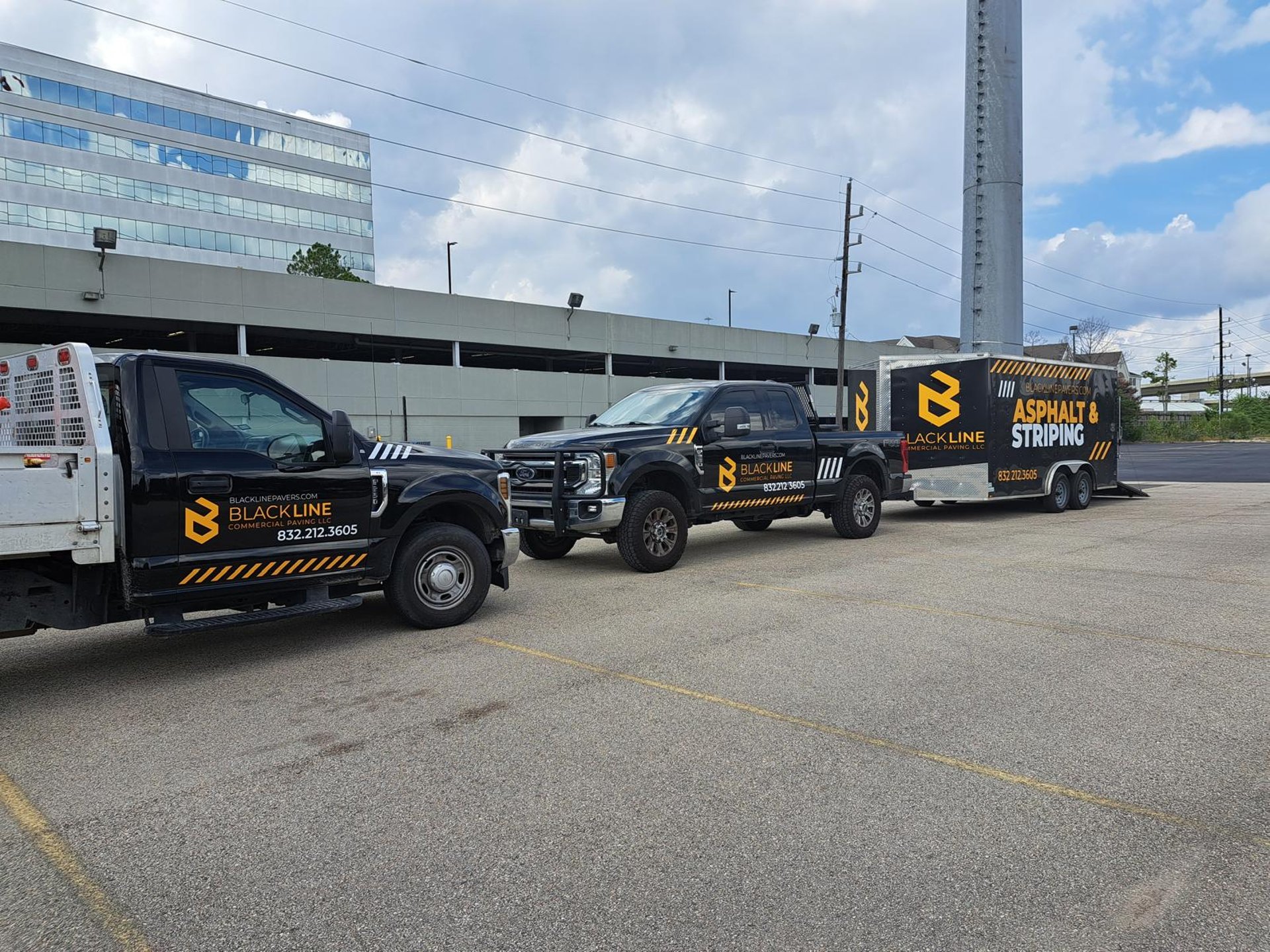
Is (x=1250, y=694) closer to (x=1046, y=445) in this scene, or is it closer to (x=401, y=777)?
(x=401, y=777)

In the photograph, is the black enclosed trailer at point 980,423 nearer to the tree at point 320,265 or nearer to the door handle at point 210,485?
the door handle at point 210,485

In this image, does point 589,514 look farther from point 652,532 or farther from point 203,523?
point 203,523

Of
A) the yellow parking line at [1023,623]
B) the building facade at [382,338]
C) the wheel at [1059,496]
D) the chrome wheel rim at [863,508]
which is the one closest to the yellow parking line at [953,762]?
the yellow parking line at [1023,623]

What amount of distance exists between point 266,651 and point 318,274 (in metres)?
41.0

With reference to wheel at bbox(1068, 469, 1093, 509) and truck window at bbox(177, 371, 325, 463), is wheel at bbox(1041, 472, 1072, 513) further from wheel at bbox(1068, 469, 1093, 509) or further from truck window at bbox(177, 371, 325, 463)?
truck window at bbox(177, 371, 325, 463)

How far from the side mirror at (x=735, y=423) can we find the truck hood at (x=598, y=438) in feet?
1.85

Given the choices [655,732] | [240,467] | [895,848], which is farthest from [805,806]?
[240,467]

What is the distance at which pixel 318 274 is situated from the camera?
43812mm

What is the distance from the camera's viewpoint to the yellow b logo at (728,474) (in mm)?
10337

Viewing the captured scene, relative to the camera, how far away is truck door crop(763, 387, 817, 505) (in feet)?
36.6

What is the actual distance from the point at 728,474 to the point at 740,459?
281 millimetres

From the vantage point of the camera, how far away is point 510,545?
7.41 metres

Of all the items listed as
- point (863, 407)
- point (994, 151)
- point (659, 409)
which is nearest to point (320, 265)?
point (994, 151)

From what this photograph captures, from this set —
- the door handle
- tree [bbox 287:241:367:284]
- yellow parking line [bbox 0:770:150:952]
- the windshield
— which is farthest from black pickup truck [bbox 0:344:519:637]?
tree [bbox 287:241:367:284]
